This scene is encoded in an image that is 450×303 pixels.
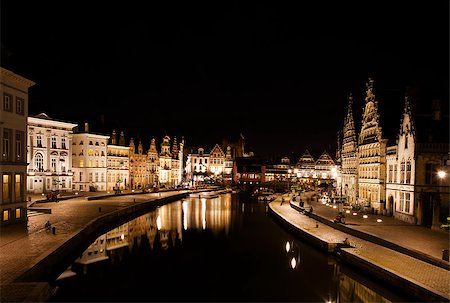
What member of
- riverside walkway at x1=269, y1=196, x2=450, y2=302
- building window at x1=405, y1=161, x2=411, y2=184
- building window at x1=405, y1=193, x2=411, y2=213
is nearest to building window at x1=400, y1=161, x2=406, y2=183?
building window at x1=405, y1=161, x2=411, y2=184

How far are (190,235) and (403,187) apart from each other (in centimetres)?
2009

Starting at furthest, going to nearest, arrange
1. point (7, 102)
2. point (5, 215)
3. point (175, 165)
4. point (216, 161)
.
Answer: point (216, 161), point (175, 165), point (7, 102), point (5, 215)

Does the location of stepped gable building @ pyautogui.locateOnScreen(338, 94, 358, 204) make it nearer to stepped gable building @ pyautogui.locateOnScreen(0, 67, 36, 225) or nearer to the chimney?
the chimney

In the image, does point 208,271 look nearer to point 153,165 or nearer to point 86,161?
point 86,161

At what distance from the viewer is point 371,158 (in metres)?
40.9

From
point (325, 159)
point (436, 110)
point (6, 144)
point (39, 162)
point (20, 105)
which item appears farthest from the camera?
point (325, 159)

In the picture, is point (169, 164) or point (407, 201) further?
point (169, 164)

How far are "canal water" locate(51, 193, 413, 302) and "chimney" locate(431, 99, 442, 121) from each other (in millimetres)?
15366

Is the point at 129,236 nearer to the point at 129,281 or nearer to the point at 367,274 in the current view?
the point at 129,281

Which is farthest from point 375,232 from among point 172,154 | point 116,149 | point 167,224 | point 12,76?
point 172,154

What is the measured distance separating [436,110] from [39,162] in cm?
5152

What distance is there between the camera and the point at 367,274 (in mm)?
21203

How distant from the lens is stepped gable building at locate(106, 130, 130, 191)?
75562 mm

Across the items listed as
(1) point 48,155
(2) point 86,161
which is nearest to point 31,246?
(1) point 48,155
